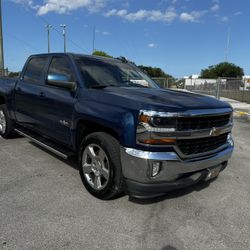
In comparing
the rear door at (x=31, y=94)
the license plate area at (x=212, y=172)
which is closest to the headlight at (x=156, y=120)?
the license plate area at (x=212, y=172)

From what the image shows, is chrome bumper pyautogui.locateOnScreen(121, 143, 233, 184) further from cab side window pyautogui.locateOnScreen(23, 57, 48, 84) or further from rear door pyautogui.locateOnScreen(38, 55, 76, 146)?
cab side window pyautogui.locateOnScreen(23, 57, 48, 84)

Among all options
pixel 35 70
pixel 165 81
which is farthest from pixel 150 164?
pixel 165 81

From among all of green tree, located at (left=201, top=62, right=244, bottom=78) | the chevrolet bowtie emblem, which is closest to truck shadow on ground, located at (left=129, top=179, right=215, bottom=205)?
the chevrolet bowtie emblem

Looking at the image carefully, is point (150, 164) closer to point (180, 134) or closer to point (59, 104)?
point (180, 134)

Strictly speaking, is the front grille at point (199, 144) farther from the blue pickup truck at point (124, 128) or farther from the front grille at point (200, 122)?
the front grille at point (200, 122)

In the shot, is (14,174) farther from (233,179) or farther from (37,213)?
(233,179)

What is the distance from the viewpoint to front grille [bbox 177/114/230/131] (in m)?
3.42

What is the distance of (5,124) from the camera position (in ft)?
22.5

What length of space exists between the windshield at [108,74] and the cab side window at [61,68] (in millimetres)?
175

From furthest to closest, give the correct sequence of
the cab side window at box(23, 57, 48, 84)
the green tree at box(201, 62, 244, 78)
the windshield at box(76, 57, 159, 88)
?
the green tree at box(201, 62, 244, 78) < the cab side window at box(23, 57, 48, 84) < the windshield at box(76, 57, 159, 88)

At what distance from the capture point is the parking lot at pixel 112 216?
10.0 ft

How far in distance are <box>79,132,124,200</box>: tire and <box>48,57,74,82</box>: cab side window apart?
3.62 feet

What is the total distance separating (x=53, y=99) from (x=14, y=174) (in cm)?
128

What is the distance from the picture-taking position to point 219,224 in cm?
349
